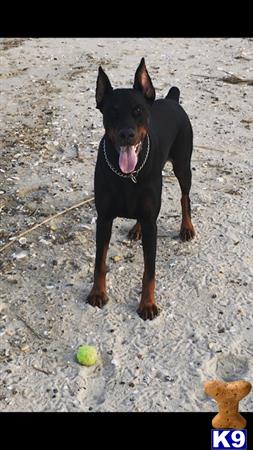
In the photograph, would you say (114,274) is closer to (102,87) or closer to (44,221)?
(44,221)

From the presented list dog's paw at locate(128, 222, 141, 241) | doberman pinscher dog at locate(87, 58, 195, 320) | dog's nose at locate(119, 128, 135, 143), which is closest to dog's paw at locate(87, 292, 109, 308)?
doberman pinscher dog at locate(87, 58, 195, 320)

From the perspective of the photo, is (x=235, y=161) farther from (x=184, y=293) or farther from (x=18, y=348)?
(x=18, y=348)

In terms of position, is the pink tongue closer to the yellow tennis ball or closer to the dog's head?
the dog's head

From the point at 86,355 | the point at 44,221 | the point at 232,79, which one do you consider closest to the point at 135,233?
the point at 44,221

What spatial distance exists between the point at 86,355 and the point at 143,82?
170 centimetres

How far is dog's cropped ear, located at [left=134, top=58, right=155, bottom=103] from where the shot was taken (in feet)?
12.9

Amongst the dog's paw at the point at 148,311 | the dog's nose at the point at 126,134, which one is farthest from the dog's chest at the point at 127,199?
the dog's paw at the point at 148,311

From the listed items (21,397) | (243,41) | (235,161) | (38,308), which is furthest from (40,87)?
(21,397)

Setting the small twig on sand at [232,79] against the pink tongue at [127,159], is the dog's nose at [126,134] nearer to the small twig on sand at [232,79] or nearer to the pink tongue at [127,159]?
the pink tongue at [127,159]

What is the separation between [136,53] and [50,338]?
21.3ft

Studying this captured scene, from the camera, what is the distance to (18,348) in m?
4.04

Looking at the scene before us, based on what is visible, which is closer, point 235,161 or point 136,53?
point 235,161

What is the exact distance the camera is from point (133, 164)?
3889mm

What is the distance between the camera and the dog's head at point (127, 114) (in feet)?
12.3
